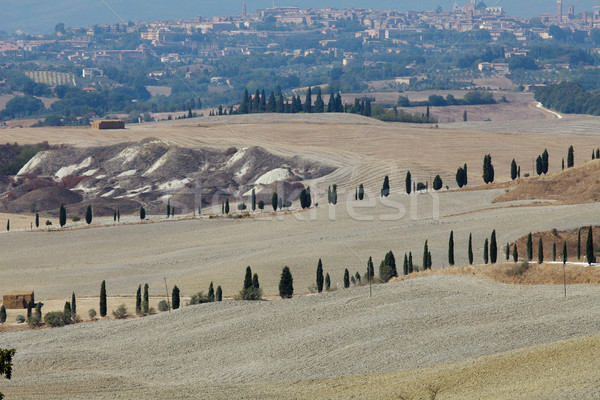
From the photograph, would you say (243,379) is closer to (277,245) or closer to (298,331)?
(298,331)

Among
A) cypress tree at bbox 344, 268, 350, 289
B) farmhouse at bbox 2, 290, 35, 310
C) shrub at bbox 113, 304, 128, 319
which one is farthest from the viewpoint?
farmhouse at bbox 2, 290, 35, 310

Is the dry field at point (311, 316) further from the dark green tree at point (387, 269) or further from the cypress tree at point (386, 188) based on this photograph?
the dark green tree at point (387, 269)

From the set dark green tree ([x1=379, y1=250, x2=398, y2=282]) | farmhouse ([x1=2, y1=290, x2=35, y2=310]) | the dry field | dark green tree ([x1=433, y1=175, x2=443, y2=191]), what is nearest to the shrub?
the dry field

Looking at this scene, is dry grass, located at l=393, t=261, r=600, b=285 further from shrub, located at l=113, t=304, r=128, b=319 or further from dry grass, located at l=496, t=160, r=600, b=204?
dry grass, located at l=496, t=160, r=600, b=204

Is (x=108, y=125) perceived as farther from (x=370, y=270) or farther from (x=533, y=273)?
(x=533, y=273)

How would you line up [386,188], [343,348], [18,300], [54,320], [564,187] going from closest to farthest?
1. [343,348]
2. [54,320]
3. [18,300]
4. [564,187]
5. [386,188]

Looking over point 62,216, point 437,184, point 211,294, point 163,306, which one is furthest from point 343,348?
point 437,184
